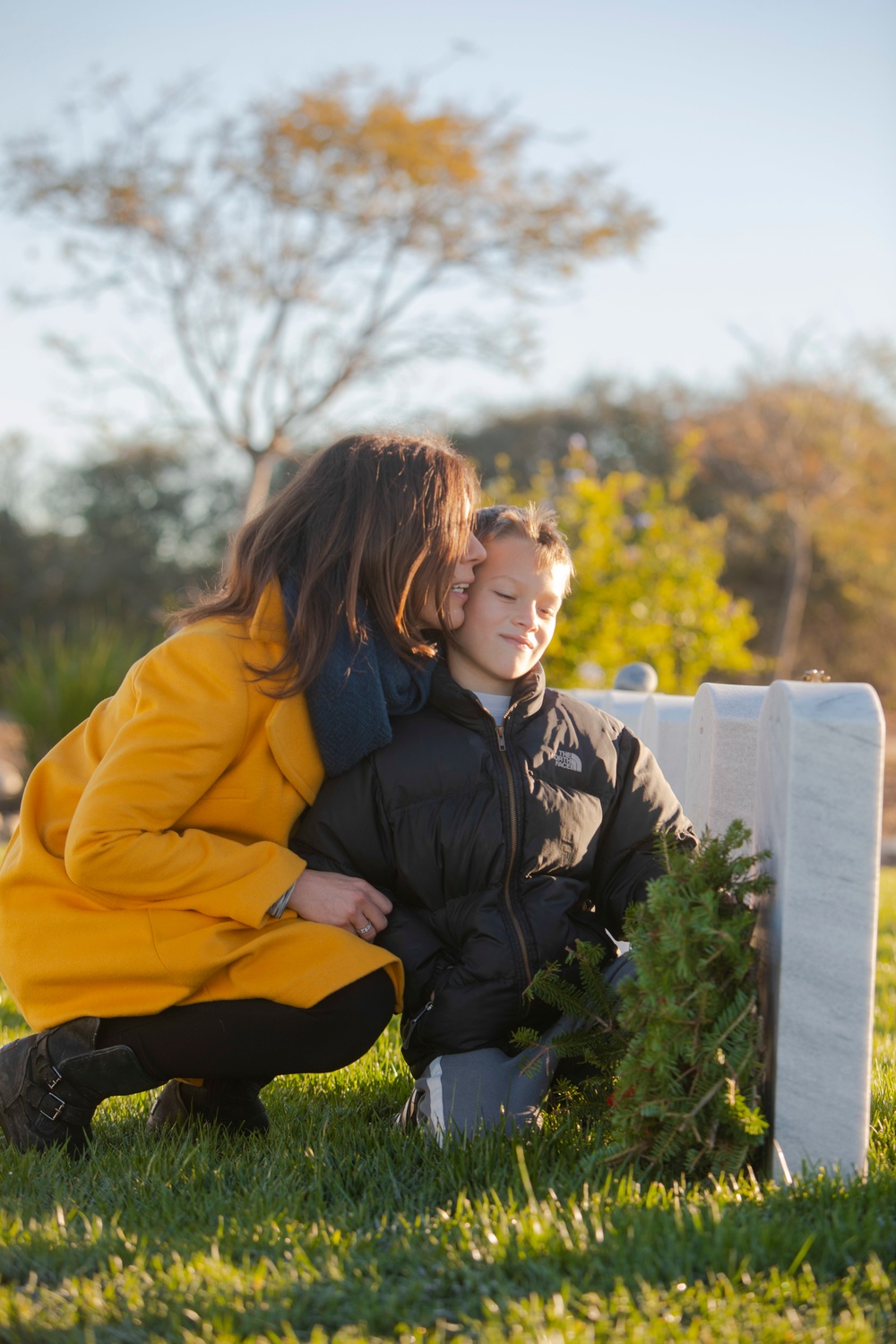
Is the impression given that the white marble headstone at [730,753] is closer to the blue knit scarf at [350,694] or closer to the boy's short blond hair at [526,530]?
the boy's short blond hair at [526,530]

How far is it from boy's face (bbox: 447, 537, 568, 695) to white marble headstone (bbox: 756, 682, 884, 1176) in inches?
31.5

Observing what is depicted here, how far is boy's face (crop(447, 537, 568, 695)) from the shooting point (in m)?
2.66

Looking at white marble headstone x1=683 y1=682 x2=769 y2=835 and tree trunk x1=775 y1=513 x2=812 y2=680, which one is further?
tree trunk x1=775 y1=513 x2=812 y2=680

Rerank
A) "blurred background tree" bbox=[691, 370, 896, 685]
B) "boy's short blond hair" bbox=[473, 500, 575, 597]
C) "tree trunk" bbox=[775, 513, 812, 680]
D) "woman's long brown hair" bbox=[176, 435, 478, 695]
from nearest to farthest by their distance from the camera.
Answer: "woman's long brown hair" bbox=[176, 435, 478, 695] → "boy's short blond hair" bbox=[473, 500, 575, 597] → "blurred background tree" bbox=[691, 370, 896, 685] → "tree trunk" bbox=[775, 513, 812, 680]

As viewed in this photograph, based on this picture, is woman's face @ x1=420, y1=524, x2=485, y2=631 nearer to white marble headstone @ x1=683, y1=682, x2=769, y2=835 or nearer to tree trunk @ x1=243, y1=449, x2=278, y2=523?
white marble headstone @ x1=683, y1=682, x2=769, y2=835

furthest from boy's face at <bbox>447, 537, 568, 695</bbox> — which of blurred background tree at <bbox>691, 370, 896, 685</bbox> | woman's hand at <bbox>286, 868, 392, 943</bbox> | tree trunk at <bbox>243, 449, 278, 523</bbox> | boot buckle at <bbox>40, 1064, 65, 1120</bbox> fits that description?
blurred background tree at <bbox>691, 370, 896, 685</bbox>

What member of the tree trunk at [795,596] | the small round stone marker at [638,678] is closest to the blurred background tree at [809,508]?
the tree trunk at [795,596]

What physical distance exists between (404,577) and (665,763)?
1475 millimetres

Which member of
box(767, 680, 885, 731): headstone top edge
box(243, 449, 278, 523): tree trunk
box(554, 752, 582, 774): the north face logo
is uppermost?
box(243, 449, 278, 523): tree trunk

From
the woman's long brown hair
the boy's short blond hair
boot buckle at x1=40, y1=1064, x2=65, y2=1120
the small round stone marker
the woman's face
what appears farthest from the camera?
the small round stone marker

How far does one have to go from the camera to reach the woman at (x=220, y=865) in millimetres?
2297

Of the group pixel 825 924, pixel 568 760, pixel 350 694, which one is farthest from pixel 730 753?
pixel 350 694

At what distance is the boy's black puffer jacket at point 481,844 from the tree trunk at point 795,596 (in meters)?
14.9

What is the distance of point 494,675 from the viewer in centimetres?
270
